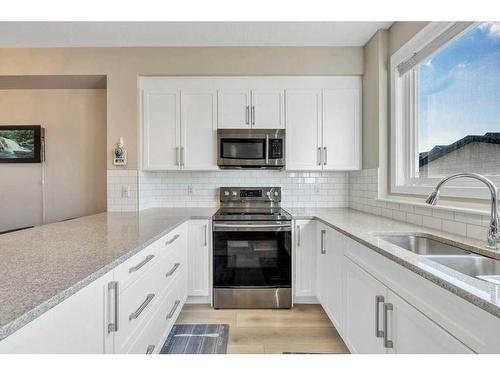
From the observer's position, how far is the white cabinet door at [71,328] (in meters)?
0.64

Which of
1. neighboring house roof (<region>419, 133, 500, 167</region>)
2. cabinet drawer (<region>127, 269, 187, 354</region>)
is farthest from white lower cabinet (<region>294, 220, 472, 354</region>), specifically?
cabinet drawer (<region>127, 269, 187, 354</region>)

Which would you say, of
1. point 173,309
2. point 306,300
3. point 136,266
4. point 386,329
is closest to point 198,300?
point 173,309

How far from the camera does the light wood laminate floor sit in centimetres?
188

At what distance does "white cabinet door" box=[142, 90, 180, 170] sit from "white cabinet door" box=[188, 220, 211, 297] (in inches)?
27.2

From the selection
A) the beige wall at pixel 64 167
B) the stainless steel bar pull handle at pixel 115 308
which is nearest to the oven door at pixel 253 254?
the stainless steel bar pull handle at pixel 115 308

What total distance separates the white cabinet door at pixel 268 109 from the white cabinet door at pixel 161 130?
763mm

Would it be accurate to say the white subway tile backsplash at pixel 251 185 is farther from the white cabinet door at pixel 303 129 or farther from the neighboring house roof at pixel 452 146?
the neighboring house roof at pixel 452 146

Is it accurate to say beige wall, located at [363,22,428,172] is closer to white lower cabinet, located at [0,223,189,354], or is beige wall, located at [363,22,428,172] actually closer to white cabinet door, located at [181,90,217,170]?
white cabinet door, located at [181,90,217,170]

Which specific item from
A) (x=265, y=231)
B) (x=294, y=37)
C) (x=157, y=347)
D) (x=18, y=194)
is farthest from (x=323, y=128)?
(x=18, y=194)

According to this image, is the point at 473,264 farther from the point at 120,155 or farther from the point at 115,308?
the point at 120,155

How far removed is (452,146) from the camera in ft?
5.93

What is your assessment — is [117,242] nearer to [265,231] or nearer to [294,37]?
[265,231]

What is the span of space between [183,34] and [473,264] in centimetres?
263

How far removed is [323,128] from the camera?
108 inches
